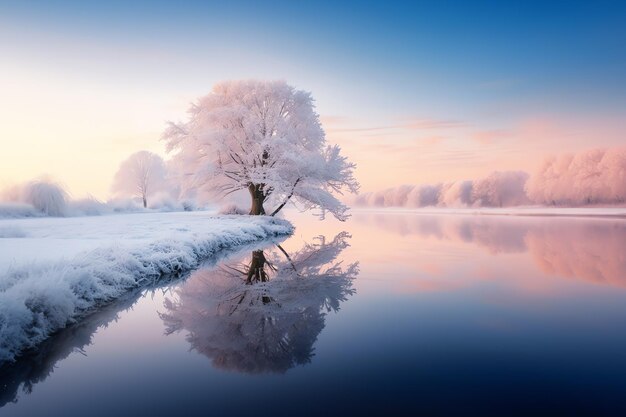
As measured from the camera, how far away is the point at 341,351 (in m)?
4.54

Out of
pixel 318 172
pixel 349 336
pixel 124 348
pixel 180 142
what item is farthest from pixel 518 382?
pixel 180 142

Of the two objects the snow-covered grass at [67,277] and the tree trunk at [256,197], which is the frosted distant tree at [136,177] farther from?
the snow-covered grass at [67,277]

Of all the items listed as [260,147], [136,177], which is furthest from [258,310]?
[136,177]

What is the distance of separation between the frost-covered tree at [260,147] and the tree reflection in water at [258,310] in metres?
11.3

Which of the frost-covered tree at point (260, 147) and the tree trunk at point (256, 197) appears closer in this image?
the frost-covered tree at point (260, 147)

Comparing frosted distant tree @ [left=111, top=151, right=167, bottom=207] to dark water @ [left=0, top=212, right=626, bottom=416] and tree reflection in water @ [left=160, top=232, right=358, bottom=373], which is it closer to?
tree reflection in water @ [left=160, top=232, right=358, bottom=373]

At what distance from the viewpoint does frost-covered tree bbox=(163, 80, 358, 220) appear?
70.1ft

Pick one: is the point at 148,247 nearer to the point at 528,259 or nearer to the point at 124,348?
the point at 124,348

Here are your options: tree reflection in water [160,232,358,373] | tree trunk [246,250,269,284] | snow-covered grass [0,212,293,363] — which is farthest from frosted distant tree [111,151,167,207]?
tree reflection in water [160,232,358,373]

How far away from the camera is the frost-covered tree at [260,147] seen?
2138 centimetres

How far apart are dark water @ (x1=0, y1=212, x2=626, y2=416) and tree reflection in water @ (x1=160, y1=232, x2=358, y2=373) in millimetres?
28

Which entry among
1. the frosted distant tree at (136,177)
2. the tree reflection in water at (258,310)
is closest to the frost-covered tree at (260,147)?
the tree reflection in water at (258,310)

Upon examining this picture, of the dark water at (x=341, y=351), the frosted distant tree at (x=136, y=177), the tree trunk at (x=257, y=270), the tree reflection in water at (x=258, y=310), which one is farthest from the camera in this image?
the frosted distant tree at (x=136, y=177)

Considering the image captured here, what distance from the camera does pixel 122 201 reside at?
1617 inches
